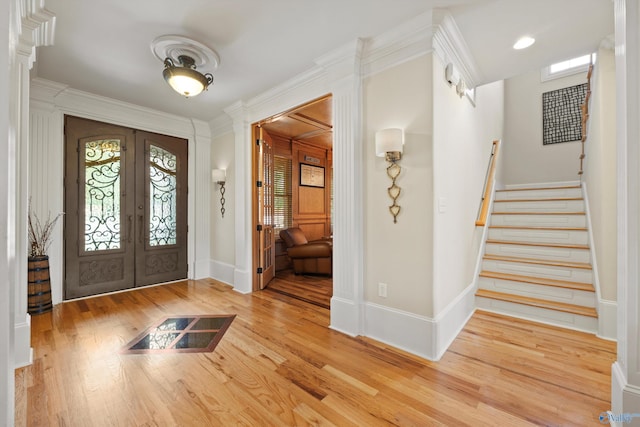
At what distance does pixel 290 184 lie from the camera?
5191 millimetres

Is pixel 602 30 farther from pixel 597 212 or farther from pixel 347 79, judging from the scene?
pixel 347 79

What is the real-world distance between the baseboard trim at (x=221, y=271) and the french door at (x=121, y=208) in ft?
1.35

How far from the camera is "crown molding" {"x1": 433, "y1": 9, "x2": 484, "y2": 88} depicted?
2.02 meters

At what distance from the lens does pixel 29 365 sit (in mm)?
1949

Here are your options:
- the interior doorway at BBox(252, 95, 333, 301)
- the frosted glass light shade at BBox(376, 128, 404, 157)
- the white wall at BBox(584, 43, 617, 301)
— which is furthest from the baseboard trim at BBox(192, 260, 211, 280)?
the white wall at BBox(584, 43, 617, 301)

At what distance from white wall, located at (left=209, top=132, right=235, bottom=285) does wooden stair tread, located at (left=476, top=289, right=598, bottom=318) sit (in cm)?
340

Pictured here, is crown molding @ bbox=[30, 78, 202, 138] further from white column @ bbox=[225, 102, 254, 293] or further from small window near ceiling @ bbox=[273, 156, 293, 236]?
small window near ceiling @ bbox=[273, 156, 293, 236]

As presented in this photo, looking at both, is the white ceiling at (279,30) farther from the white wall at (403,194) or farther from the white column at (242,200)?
the white column at (242,200)

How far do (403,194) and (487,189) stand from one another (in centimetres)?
193

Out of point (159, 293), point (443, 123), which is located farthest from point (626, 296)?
point (159, 293)

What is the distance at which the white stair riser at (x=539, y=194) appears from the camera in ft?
13.4

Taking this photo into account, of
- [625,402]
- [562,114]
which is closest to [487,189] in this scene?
[625,402]

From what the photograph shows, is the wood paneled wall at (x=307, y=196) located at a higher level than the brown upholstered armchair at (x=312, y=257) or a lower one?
higher

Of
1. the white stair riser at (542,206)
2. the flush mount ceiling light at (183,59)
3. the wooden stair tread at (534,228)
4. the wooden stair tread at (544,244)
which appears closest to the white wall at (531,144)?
the white stair riser at (542,206)
